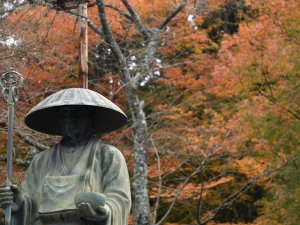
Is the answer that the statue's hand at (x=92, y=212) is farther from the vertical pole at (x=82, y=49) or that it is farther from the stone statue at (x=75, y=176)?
the vertical pole at (x=82, y=49)

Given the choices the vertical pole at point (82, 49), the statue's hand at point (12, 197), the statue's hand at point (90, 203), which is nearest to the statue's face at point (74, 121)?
the statue's hand at point (12, 197)

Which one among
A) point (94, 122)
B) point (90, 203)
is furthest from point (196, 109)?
point (90, 203)

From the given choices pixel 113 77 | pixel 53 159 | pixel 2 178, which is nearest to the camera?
pixel 53 159

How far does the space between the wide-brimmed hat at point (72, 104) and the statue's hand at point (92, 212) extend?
39.2 inches

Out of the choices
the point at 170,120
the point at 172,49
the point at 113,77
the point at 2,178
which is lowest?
the point at 2,178

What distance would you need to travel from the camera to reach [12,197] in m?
5.74

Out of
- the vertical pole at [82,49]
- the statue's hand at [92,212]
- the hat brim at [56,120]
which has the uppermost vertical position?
the vertical pole at [82,49]

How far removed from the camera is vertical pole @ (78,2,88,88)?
12.5m

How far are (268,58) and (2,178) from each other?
752 centimetres

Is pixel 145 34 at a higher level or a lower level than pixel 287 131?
higher

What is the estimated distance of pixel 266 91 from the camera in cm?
1767

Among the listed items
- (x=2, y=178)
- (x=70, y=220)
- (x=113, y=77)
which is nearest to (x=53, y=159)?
(x=70, y=220)

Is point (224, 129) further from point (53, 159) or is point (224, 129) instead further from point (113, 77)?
point (53, 159)

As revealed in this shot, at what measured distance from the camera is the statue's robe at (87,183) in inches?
231
